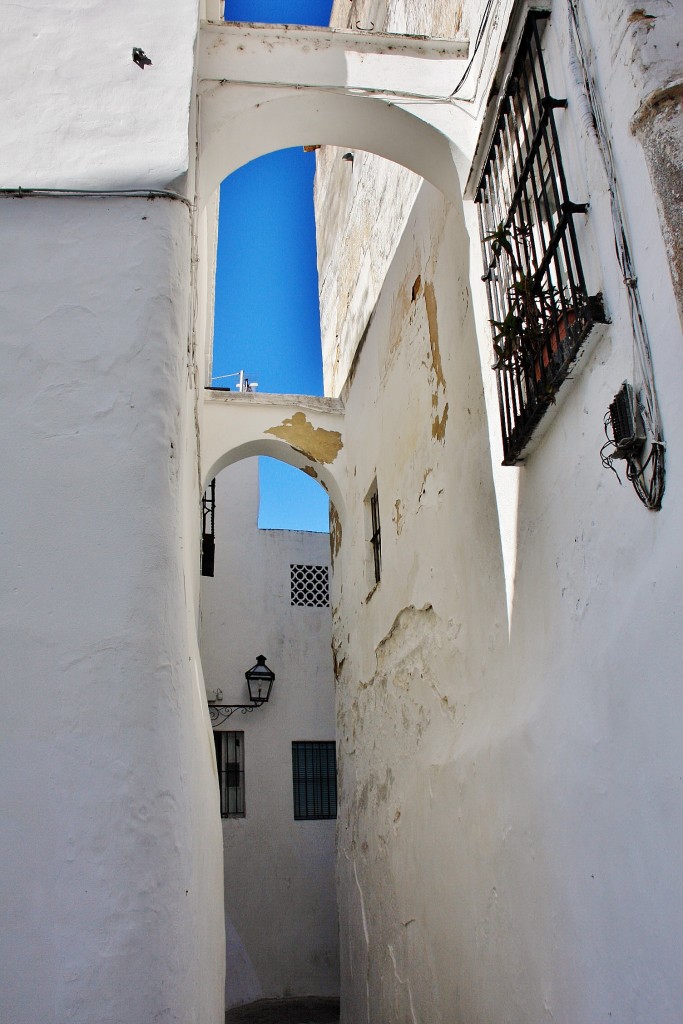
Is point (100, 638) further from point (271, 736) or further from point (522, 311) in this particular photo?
point (271, 736)

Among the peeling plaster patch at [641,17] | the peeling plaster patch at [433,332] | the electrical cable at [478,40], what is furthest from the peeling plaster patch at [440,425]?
the peeling plaster patch at [641,17]

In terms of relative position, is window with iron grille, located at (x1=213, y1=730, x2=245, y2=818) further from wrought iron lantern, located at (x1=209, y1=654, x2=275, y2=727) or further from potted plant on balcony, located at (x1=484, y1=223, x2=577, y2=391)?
potted plant on balcony, located at (x1=484, y1=223, x2=577, y2=391)

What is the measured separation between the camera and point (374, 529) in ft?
23.0

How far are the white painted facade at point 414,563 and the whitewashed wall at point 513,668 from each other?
0.02 m

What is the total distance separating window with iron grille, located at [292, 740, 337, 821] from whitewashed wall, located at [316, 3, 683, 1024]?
9.37 feet

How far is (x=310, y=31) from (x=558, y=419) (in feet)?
9.10

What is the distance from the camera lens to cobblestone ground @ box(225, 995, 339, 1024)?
820 centimetres

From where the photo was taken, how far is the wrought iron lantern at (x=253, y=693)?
1013cm

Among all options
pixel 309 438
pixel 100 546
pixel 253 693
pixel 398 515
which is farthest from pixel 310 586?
pixel 100 546

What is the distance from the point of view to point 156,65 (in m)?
3.99

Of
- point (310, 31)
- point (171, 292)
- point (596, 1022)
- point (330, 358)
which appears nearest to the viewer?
point (596, 1022)

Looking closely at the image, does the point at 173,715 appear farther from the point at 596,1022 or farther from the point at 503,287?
the point at 503,287

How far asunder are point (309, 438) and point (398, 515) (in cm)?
196

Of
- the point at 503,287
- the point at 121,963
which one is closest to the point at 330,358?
the point at 503,287
